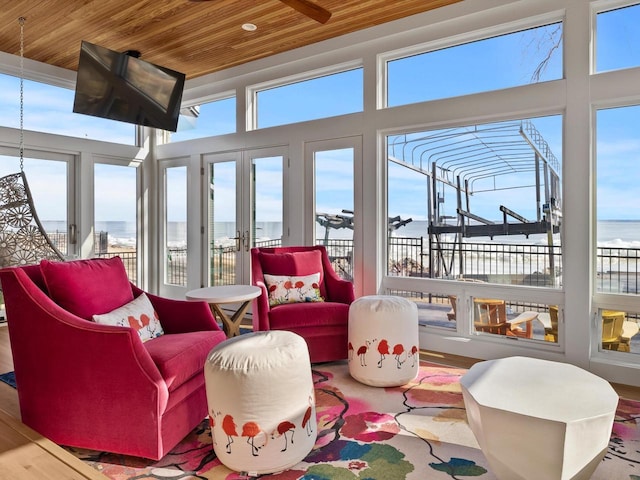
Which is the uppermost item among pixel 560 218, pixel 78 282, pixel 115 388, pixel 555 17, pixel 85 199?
pixel 555 17

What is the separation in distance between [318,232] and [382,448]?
276 cm

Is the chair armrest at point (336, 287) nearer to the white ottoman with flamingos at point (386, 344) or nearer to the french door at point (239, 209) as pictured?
the white ottoman with flamingos at point (386, 344)

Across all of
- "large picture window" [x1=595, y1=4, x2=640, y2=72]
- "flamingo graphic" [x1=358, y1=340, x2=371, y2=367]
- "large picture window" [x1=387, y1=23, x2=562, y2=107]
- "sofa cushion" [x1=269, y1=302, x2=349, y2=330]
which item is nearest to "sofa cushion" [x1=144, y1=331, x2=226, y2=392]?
"sofa cushion" [x1=269, y1=302, x2=349, y2=330]

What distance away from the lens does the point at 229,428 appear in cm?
190

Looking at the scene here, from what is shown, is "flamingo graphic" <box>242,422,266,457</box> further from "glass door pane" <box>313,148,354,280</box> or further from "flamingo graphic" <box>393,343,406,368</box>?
"glass door pane" <box>313,148,354,280</box>

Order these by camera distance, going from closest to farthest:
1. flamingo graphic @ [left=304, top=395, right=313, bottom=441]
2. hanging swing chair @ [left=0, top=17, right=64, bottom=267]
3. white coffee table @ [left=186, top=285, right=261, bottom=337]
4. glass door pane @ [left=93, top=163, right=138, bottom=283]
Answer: flamingo graphic @ [left=304, top=395, right=313, bottom=441] → white coffee table @ [left=186, top=285, right=261, bottom=337] → hanging swing chair @ [left=0, top=17, right=64, bottom=267] → glass door pane @ [left=93, top=163, right=138, bottom=283]

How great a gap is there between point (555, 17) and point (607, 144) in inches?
41.6

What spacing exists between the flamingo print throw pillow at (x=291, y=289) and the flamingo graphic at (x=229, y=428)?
1.62 meters

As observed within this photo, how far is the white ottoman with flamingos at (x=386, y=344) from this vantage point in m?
2.84

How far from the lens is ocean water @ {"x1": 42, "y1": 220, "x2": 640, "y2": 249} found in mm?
3066

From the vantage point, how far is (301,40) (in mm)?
4344

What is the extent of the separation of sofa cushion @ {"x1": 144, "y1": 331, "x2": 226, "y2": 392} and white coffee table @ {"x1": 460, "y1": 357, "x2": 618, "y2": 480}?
4.33 ft

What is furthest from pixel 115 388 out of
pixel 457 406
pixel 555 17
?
pixel 555 17

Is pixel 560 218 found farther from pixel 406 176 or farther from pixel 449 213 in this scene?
pixel 406 176
